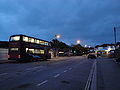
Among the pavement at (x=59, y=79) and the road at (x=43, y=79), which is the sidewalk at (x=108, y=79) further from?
the road at (x=43, y=79)

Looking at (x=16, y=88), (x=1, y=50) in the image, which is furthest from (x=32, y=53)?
(x=16, y=88)

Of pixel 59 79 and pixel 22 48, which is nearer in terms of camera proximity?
pixel 59 79

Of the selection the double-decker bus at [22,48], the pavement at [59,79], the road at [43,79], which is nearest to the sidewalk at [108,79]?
the pavement at [59,79]

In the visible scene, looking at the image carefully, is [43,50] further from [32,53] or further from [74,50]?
[74,50]

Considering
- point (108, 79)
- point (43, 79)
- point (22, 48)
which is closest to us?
point (43, 79)

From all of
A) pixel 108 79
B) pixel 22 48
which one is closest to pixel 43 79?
pixel 108 79

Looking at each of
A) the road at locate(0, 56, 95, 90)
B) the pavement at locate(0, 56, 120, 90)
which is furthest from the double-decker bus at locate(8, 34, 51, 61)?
the road at locate(0, 56, 95, 90)

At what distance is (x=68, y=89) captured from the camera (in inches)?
282

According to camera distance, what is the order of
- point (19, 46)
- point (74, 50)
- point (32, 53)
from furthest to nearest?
1. point (74, 50)
2. point (32, 53)
3. point (19, 46)

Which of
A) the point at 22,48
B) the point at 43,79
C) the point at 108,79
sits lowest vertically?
→ the point at 108,79

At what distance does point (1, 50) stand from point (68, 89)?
30881 millimetres

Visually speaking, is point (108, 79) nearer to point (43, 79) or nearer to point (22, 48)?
point (43, 79)

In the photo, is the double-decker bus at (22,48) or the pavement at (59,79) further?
the double-decker bus at (22,48)

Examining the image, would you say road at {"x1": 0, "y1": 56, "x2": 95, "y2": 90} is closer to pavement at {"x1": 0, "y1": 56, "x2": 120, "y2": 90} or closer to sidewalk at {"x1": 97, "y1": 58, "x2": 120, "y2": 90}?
pavement at {"x1": 0, "y1": 56, "x2": 120, "y2": 90}
